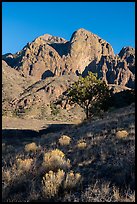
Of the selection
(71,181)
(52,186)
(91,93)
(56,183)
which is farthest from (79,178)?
(91,93)

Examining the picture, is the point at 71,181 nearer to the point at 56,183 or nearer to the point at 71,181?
the point at 71,181

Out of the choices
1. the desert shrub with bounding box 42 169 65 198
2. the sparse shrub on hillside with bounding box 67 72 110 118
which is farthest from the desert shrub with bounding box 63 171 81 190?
the sparse shrub on hillside with bounding box 67 72 110 118

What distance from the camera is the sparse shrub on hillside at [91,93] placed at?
4894cm

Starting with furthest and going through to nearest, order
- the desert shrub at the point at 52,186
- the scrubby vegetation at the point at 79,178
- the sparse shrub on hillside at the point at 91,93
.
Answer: the sparse shrub on hillside at the point at 91,93, the desert shrub at the point at 52,186, the scrubby vegetation at the point at 79,178

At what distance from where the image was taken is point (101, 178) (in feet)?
31.9

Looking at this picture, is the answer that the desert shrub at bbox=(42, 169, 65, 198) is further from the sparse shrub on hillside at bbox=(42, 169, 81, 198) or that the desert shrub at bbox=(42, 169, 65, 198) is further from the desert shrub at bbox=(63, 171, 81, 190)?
the desert shrub at bbox=(63, 171, 81, 190)

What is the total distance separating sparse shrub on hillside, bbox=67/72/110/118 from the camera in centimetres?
4894

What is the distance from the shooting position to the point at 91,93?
1923 inches

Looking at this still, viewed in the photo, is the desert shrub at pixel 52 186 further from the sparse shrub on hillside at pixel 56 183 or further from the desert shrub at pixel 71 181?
the desert shrub at pixel 71 181

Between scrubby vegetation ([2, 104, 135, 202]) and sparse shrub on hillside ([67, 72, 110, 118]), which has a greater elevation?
sparse shrub on hillside ([67, 72, 110, 118])

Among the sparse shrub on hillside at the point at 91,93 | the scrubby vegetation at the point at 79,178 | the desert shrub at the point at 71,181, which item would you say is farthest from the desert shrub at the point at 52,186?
the sparse shrub on hillside at the point at 91,93

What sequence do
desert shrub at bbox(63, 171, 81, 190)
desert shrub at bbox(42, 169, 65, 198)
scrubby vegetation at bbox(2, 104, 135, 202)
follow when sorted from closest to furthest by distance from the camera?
scrubby vegetation at bbox(2, 104, 135, 202) → desert shrub at bbox(42, 169, 65, 198) → desert shrub at bbox(63, 171, 81, 190)

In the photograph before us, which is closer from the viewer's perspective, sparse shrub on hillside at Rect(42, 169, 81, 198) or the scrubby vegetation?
the scrubby vegetation

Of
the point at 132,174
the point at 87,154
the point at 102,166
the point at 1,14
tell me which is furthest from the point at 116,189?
the point at 1,14
